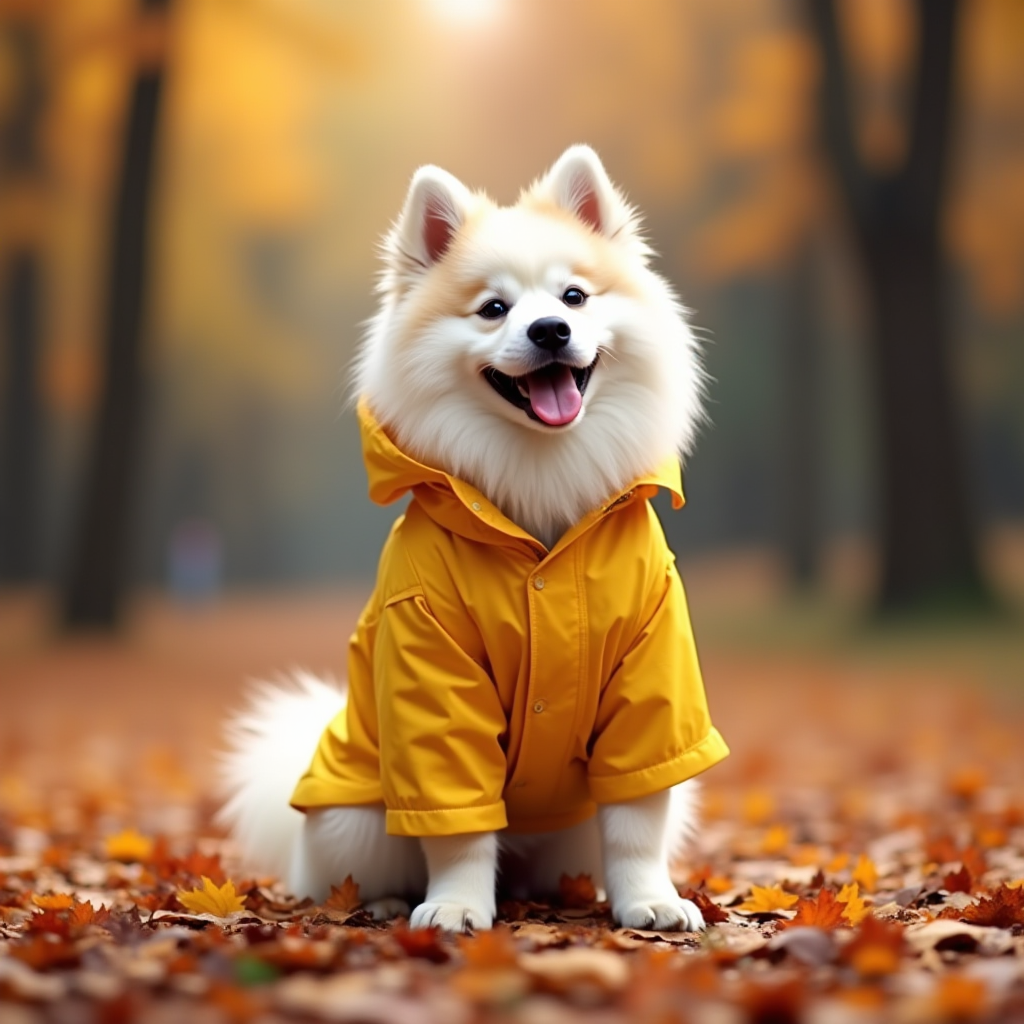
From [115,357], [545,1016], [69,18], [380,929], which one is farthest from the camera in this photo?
[69,18]

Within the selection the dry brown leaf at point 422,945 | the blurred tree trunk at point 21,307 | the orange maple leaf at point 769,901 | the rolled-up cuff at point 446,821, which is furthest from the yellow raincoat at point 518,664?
the blurred tree trunk at point 21,307

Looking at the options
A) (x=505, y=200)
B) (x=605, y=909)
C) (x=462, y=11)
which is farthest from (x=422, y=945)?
(x=462, y=11)

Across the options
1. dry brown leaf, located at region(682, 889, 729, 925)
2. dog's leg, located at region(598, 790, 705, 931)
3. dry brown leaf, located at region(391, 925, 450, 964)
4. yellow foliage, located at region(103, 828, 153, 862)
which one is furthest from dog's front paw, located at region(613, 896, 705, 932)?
yellow foliage, located at region(103, 828, 153, 862)

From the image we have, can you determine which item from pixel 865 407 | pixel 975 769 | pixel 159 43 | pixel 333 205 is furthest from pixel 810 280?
pixel 975 769

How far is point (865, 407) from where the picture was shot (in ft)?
44.6

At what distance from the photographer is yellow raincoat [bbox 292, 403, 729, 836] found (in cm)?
268

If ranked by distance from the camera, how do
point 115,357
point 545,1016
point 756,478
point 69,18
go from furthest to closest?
point 756,478, point 69,18, point 115,357, point 545,1016

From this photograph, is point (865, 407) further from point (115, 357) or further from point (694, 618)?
point (115, 357)

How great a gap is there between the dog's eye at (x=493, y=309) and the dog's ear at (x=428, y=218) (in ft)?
0.76

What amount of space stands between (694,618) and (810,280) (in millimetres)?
3850

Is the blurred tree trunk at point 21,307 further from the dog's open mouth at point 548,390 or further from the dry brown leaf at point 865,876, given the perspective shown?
the dry brown leaf at point 865,876

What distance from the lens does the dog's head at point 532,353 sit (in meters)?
2.79

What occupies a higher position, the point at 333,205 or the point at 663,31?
the point at 663,31

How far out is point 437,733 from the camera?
8.77ft
